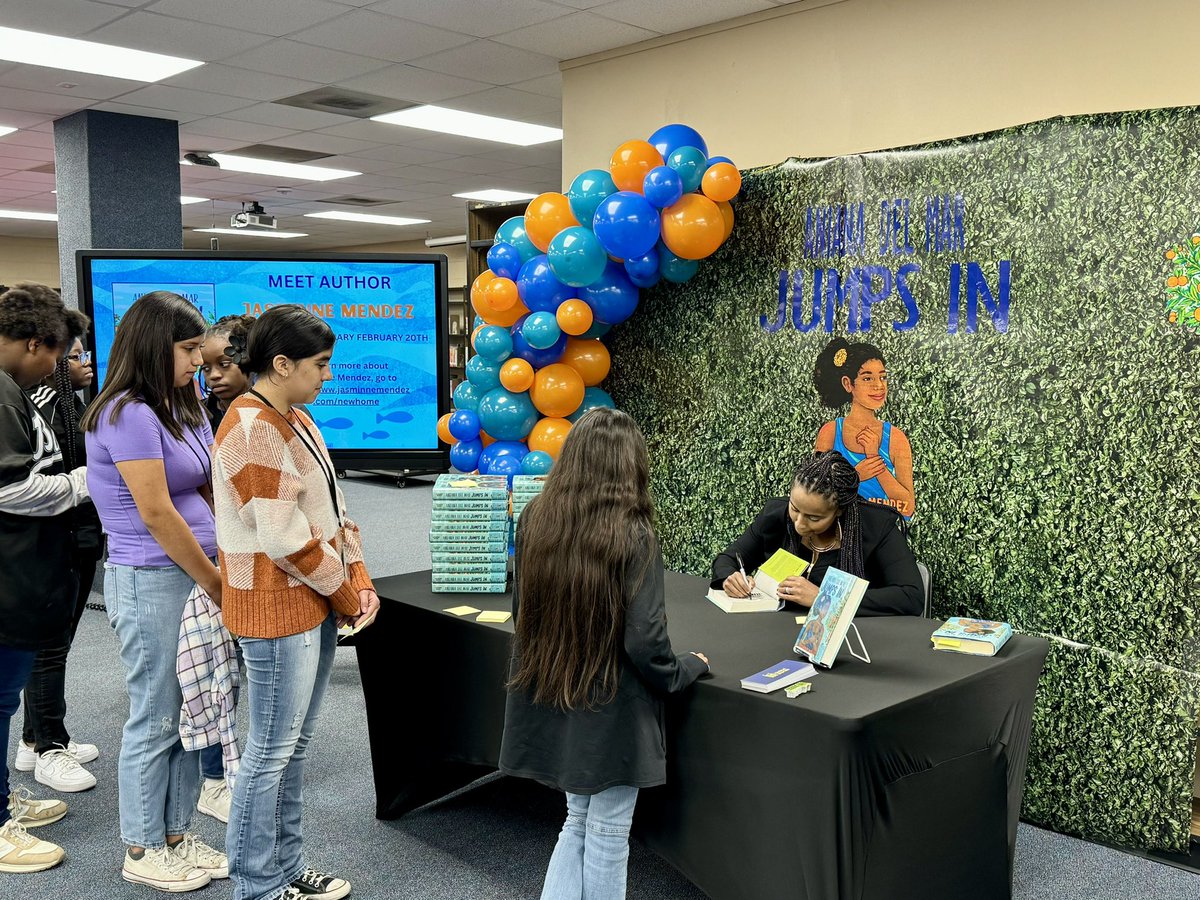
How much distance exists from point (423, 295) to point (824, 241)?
5.28 ft

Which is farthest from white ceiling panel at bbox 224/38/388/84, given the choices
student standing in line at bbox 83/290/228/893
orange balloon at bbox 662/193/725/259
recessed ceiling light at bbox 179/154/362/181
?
student standing in line at bbox 83/290/228/893

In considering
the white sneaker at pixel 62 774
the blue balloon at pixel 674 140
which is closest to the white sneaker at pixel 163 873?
the white sneaker at pixel 62 774

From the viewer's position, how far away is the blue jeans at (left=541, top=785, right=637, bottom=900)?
211 centimetres

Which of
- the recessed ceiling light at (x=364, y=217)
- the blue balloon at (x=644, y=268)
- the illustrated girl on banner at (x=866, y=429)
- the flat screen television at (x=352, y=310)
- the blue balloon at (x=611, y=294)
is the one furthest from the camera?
the recessed ceiling light at (x=364, y=217)

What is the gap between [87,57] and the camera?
5.48 meters

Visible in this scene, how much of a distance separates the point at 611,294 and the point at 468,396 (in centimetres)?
74

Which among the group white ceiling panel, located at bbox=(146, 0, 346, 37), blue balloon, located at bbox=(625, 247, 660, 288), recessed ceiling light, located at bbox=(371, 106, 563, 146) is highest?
recessed ceiling light, located at bbox=(371, 106, 563, 146)

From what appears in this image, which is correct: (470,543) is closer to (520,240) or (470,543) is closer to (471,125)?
(520,240)

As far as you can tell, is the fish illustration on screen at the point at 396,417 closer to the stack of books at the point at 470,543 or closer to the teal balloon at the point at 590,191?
the teal balloon at the point at 590,191

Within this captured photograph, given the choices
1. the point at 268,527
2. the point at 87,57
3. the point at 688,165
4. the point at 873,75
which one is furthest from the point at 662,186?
the point at 87,57

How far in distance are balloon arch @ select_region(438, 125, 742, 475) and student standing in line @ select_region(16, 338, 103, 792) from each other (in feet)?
4.29

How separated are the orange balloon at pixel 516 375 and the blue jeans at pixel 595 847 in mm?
1897

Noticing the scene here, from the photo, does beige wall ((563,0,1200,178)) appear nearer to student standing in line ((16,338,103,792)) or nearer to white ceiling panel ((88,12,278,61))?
white ceiling panel ((88,12,278,61))

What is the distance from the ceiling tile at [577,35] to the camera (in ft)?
15.7
